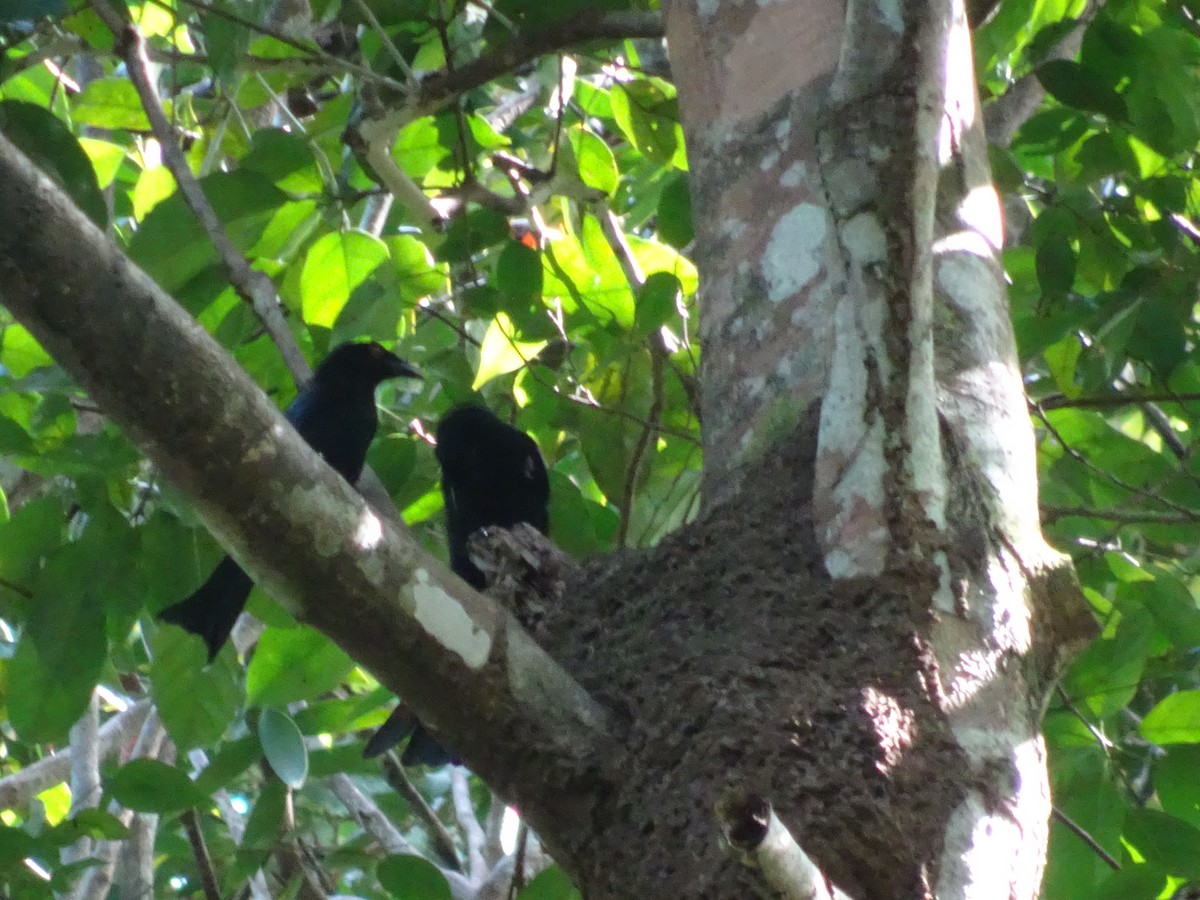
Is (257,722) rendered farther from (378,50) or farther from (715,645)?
(378,50)

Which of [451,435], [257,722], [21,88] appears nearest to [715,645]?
[257,722]

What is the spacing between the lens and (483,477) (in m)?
3.33

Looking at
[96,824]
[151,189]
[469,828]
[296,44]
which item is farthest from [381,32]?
[469,828]

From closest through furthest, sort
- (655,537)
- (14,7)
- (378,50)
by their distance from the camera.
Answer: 1. (14,7)
2. (655,537)
3. (378,50)

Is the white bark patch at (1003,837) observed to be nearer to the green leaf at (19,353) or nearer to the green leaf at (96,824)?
the green leaf at (96,824)

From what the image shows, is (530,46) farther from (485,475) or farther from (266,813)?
(266,813)

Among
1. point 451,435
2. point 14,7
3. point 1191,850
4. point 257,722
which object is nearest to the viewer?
point 14,7

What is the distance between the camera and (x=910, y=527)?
1.62 m

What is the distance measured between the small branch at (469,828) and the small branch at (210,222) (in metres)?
2.04

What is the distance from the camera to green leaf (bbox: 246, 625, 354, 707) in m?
2.40

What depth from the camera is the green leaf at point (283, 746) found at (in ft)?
7.90

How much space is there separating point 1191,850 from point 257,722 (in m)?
1.56

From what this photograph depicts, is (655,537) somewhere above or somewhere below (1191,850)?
above

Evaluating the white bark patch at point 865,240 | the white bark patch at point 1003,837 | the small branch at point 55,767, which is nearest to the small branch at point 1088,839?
the white bark patch at point 1003,837
